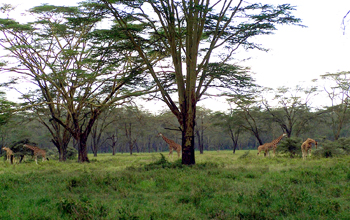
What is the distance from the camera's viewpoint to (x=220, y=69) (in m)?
12.7

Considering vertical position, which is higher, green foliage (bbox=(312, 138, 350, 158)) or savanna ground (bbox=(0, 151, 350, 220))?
green foliage (bbox=(312, 138, 350, 158))

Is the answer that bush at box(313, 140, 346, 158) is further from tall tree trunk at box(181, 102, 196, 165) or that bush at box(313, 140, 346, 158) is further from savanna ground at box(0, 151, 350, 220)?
tall tree trunk at box(181, 102, 196, 165)

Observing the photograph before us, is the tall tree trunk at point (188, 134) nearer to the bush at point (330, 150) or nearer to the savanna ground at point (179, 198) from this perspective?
the savanna ground at point (179, 198)

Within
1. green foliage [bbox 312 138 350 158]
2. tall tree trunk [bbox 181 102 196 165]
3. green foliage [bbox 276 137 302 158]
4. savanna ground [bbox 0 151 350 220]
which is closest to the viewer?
savanna ground [bbox 0 151 350 220]

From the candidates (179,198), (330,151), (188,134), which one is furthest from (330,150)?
(179,198)

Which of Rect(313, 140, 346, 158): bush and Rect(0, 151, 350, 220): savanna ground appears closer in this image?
Rect(0, 151, 350, 220): savanna ground

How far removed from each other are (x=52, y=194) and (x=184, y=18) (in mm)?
7856

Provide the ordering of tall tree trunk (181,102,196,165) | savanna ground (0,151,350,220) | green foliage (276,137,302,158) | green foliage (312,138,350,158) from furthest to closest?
green foliage (276,137,302,158)
green foliage (312,138,350,158)
tall tree trunk (181,102,196,165)
savanna ground (0,151,350,220)

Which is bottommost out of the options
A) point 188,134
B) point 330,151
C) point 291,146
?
point 330,151

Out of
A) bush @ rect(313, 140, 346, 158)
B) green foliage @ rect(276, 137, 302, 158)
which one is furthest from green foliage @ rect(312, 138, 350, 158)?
green foliage @ rect(276, 137, 302, 158)

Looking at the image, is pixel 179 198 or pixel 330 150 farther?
pixel 330 150

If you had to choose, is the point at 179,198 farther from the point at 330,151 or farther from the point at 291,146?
the point at 291,146

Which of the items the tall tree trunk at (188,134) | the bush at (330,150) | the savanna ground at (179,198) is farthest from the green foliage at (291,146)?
the savanna ground at (179,198)

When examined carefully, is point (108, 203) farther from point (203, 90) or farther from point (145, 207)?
point (203, 90)
